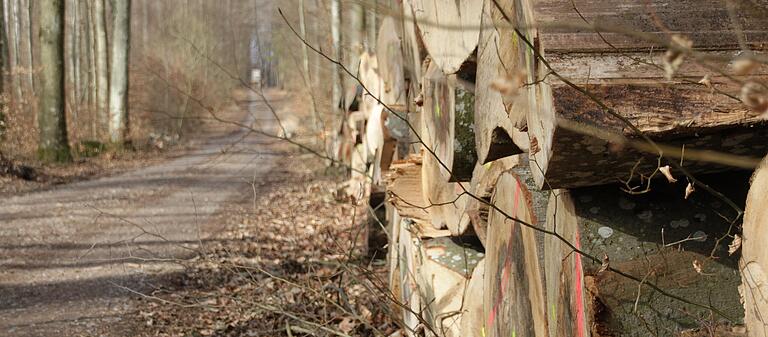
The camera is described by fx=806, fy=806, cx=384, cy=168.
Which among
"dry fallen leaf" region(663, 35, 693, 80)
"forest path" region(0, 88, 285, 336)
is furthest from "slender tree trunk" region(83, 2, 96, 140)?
"dry fallen leaf" region(663, 35, 693, 80)

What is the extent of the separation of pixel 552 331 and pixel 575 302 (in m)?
0.20

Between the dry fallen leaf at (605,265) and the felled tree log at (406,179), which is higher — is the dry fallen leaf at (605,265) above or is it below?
above

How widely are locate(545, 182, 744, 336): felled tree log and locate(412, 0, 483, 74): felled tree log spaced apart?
2.47 ft

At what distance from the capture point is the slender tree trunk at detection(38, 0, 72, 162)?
1355 centimetres

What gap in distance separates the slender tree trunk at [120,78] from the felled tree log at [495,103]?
15.5m

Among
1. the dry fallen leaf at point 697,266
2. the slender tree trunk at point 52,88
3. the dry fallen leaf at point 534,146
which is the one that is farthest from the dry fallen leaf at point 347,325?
the slender tree trunk at point 52,88

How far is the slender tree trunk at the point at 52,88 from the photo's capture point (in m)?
13.6

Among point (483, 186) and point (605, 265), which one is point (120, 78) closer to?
point (483, 186)

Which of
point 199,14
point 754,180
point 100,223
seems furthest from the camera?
point 199,14

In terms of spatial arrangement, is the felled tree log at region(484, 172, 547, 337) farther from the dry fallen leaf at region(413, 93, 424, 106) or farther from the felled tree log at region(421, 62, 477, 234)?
the dry fallen leaf at region(413, 93, 424, 106)

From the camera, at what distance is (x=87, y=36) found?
86.3 ft

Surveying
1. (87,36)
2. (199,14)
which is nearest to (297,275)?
(87,36)

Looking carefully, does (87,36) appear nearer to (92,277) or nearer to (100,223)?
(100,223)

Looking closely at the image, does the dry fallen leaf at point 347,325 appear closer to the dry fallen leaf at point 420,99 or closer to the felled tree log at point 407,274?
the felled tree log at point 407,274
